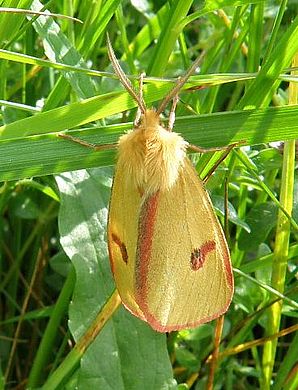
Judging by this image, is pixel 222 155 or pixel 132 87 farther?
pixel 222 155

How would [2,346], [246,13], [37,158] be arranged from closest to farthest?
1. [37,158]
2. [246,13]
3. [2,346]

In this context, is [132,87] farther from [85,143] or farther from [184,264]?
[184,264]

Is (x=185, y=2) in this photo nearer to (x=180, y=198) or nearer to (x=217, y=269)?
(x=180, y=198)

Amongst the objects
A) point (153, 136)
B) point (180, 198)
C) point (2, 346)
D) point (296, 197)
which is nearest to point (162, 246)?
point (180, 198)

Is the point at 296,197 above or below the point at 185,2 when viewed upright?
below

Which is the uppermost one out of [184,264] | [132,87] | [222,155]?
[132,87]

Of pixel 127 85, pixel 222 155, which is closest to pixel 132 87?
pixel 127 85

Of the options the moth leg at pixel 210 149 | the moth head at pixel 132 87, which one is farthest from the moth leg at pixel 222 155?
the moth head at pixel 132 87
